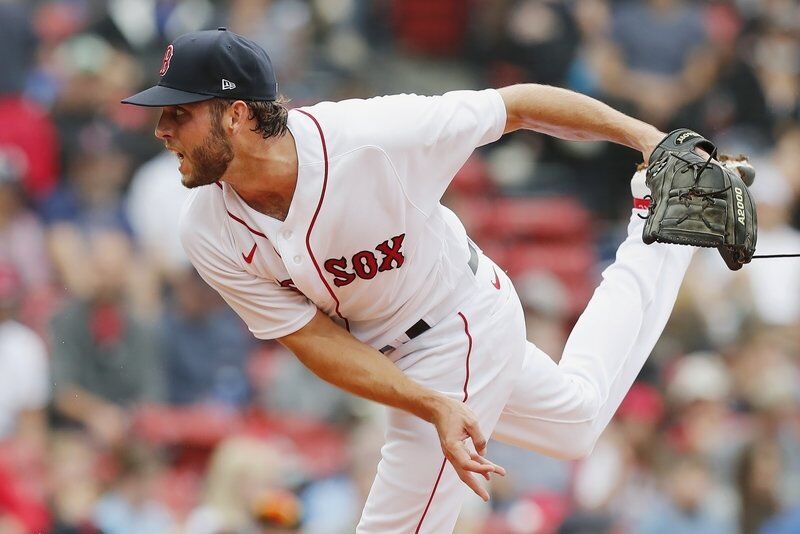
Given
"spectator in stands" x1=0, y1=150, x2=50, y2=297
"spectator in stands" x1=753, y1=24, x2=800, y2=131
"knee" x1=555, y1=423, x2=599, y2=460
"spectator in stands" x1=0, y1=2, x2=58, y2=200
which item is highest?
"spectator in stands" x1=753, y1=24, x2=800, y2=131

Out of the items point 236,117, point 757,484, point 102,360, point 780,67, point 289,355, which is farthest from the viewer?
point 780,67

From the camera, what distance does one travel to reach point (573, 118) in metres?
4.46

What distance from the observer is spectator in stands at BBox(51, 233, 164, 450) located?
7549 mm

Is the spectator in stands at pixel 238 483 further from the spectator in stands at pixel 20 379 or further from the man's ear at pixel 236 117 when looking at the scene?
the man's ear at pixel 236 117

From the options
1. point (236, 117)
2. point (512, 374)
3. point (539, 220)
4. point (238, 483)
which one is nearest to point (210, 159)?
point (236, 117)

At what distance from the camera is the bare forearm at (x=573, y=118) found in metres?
4.43

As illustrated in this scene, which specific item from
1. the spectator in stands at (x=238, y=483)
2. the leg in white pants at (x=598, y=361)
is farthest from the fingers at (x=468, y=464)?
the spectator in stands at (x=238, y=483)

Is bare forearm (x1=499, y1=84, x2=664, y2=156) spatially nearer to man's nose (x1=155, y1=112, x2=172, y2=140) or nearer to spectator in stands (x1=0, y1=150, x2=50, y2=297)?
man's nose (x1=155, y1=112, x2=172, y2=140)

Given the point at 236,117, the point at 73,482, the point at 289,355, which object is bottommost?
the point at 73,482

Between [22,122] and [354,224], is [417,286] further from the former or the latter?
[22,122]

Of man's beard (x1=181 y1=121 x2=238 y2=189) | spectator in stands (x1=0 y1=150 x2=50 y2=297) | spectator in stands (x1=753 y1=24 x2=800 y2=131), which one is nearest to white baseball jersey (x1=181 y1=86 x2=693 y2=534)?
man's beard (x1=181 y1=121 x2=238 y2=189)

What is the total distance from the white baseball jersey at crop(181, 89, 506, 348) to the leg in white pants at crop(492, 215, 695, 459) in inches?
19.2

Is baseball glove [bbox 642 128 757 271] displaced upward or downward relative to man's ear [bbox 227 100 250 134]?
upward

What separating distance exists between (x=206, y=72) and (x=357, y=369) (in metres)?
0.99
